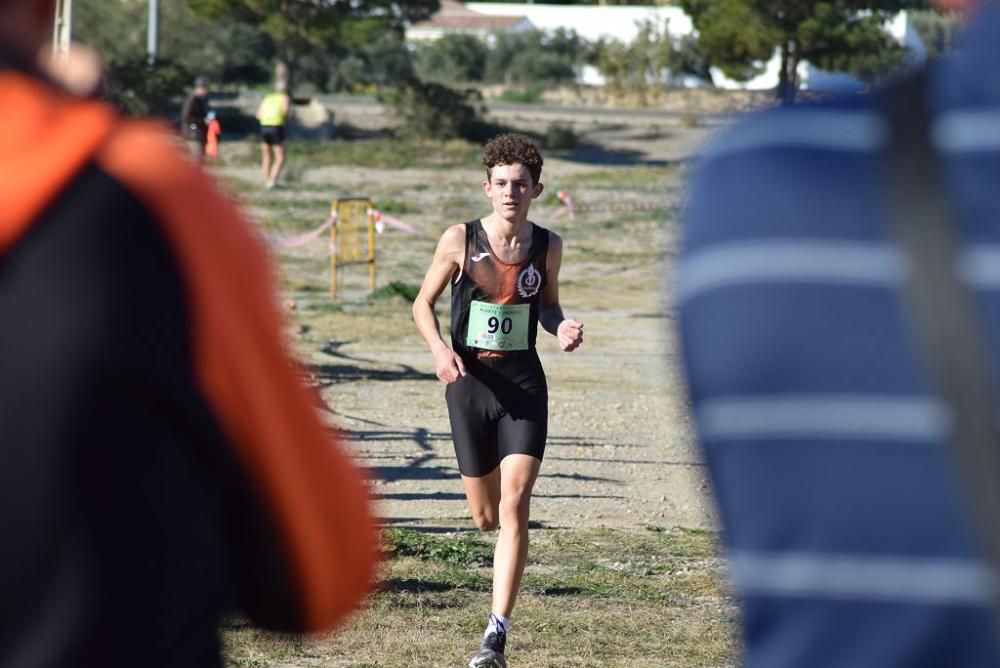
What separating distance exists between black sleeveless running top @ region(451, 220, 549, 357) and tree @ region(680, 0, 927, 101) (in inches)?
1518

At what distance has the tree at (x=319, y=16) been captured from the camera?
42906mm

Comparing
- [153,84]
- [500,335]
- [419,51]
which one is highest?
[419,51]

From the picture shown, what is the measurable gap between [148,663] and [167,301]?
0.36 metres

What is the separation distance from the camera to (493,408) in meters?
7.11

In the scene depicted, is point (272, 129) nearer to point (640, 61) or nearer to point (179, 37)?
point (179, 37)

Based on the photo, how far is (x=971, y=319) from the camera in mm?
1654

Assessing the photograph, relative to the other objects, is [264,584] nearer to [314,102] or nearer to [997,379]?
[997,379]

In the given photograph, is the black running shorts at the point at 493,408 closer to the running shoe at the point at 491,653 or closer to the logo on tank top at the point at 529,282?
the logo on tank top at the point at 529,282

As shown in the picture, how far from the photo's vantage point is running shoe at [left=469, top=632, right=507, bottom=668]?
21.6ft

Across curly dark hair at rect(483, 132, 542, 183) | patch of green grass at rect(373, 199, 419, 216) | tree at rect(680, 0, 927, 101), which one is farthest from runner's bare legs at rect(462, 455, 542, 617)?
tree at rect(680, 0, 927, 101)

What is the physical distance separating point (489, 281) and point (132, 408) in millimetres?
5713

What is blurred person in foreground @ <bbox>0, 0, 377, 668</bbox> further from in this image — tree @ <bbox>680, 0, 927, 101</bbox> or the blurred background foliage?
tree @ <bbox>680, 0, 927, 101</bbox>

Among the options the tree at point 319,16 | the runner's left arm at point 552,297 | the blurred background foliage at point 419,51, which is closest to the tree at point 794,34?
the blurred background foliage at point 419,51

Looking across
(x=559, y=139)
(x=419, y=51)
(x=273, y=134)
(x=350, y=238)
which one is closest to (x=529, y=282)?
(x=350, y=238)
